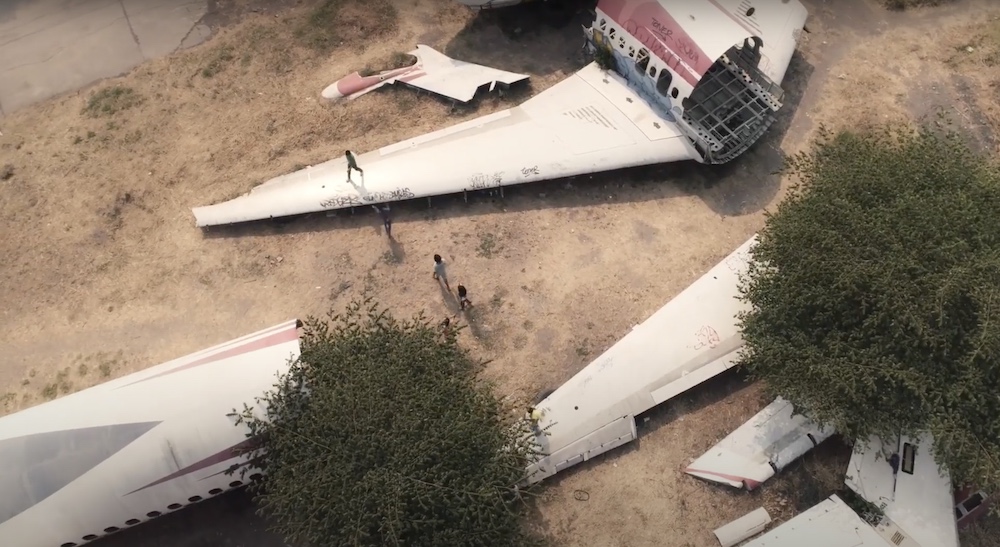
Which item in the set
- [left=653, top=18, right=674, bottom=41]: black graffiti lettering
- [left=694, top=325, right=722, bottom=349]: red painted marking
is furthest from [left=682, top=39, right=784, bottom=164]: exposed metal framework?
[left=694, top=325, right=722, bottom=349]: red painted marking

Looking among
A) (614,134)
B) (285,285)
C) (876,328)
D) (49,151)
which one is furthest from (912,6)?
(49,151)

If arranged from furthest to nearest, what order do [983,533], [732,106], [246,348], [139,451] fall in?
1. [732,106]
2. [983,533]
3. [246,348]
4. [139,451]

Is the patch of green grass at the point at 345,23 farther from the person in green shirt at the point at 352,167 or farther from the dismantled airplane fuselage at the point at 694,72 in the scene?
the dismantled airplane fuselage at the point at 694,72

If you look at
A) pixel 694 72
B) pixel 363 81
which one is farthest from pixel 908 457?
pixel 363 81

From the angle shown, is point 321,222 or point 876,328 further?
point 321,222

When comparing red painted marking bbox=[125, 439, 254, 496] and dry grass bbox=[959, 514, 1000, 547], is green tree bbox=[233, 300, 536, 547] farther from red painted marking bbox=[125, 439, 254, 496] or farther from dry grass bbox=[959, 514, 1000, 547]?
dry grass bbox=[959, 514, 1000, 547]

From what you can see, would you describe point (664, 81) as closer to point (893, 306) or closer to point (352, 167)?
point (893, 306)

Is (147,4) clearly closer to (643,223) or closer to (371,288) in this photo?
(371,288)
